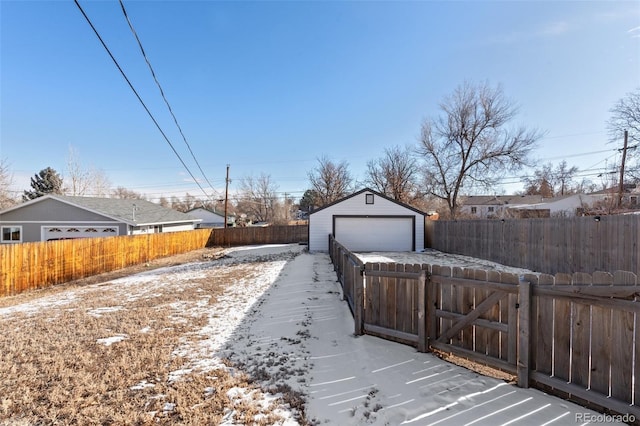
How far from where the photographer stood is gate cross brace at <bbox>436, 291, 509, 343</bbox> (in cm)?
315

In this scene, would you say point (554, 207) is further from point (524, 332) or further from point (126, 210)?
point (126, 210)

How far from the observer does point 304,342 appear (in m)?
4.29

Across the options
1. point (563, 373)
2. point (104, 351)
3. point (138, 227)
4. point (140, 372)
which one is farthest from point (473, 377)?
point (138, 227)

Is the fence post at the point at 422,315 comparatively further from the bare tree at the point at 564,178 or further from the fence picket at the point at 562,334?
the bare tree at the point at 564,178

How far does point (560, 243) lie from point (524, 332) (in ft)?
31.6

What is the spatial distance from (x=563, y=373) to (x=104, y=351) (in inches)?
215

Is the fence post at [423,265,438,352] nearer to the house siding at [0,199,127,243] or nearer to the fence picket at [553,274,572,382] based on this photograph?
the fence picket at [553,274,572,382]

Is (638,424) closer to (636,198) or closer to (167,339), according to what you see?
(167,339)

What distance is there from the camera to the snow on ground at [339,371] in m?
2.53

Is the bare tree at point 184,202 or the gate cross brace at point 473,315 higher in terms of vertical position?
the bare tree at point 184,202

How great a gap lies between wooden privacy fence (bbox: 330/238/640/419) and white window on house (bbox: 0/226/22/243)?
2377 cm

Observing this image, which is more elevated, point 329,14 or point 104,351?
point 329,14

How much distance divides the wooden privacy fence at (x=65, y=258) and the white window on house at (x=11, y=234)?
871 centimetres

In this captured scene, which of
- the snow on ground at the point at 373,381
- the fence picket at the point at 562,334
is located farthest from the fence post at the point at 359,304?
the fence picket at the point at 562,334
